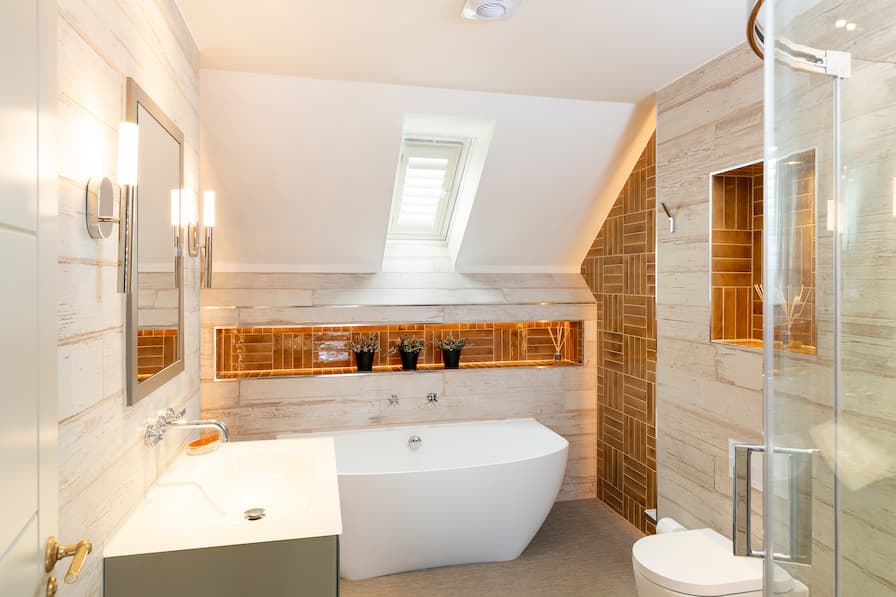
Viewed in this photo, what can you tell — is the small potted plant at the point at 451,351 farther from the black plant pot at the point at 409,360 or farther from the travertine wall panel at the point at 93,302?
the travertine wall panel at the point at 93,302

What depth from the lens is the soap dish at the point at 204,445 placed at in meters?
2.26

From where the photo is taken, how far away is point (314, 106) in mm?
3012

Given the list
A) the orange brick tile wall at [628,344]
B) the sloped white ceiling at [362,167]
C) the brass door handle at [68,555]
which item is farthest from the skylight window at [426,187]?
the brass door handle at [68,555]

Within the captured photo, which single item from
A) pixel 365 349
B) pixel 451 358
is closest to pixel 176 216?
pixel 365 349

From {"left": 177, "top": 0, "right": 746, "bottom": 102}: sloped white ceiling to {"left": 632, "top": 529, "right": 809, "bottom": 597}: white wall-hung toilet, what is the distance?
6.94 ft

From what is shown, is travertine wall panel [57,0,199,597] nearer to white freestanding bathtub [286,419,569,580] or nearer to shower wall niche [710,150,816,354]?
white freestanding bathtub [286,419,569,580]

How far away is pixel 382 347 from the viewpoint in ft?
13.3

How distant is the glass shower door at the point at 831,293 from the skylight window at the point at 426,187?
273cm

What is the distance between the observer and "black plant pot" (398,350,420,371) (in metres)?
3.93

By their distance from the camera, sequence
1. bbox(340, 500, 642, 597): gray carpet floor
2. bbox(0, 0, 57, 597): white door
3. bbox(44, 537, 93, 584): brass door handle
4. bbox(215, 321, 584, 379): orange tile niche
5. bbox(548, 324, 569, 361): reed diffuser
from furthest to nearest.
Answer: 1. bbox(548, 324, 569, 361): reed diffuser
2. bbox(215, 321, 584, 379): orange tile niche
3. bbox(340, 500, 642, 597): gray carpet floor
4. bbox(44, 537, 93, 584): brass door handle
5. bbox(0, 0, 57, 597): white door

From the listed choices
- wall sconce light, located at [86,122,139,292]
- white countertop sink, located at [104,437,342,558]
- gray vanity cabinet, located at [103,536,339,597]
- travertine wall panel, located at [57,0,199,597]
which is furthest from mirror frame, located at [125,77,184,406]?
gray vanity cabinet, located at [103,536,339,597]

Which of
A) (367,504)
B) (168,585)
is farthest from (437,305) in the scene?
(168,585)

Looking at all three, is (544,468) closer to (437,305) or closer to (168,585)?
(437,305)

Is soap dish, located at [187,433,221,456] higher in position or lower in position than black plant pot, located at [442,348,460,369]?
lower
